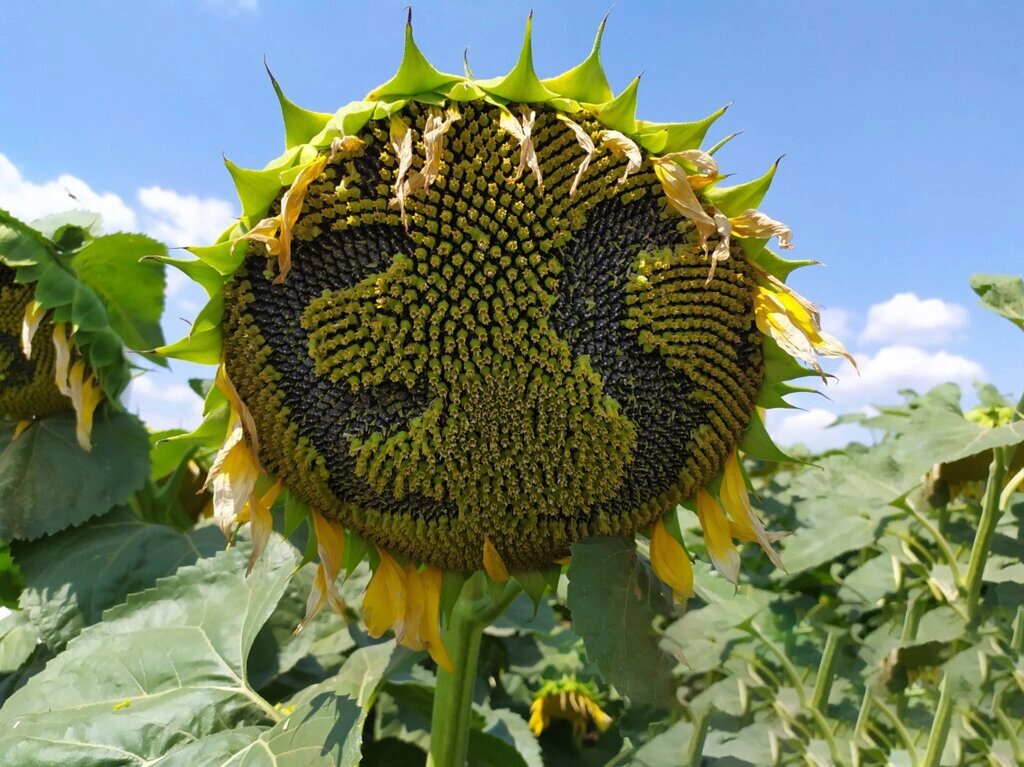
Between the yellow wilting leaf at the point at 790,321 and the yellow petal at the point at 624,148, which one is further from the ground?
the yellow petal at the point at 624,148

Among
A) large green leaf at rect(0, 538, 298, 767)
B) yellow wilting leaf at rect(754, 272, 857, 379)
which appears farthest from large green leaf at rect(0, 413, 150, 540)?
yellow wilting leaf at rect(754, 272, 857, 379)

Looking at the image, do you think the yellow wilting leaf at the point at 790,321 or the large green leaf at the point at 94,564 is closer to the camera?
the yellow wilting leaf at the point at 790,321

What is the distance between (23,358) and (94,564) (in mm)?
778

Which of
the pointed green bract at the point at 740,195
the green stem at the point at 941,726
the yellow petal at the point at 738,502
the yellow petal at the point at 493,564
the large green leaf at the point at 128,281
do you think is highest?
the large green leaf at the point at 128,281

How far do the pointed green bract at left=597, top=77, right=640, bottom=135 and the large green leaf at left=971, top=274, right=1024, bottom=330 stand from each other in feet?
6.88

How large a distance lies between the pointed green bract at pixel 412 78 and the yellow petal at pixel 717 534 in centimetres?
92

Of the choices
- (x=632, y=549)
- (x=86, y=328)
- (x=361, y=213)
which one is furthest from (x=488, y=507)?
(x=86, y=328)

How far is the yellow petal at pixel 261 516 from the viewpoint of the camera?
157 centimetres

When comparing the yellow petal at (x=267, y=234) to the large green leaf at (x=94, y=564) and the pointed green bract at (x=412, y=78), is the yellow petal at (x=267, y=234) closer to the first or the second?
the pointed green bract at (x=412, y=78)

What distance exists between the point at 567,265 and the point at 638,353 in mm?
200

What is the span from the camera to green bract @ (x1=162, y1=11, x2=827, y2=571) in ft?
4.48

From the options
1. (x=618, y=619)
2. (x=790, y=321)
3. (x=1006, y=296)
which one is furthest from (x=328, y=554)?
(x=1006, y=296)

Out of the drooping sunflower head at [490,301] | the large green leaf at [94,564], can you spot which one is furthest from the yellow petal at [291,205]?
the large green leaf at [94,564]

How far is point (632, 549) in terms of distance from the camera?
158 cm
